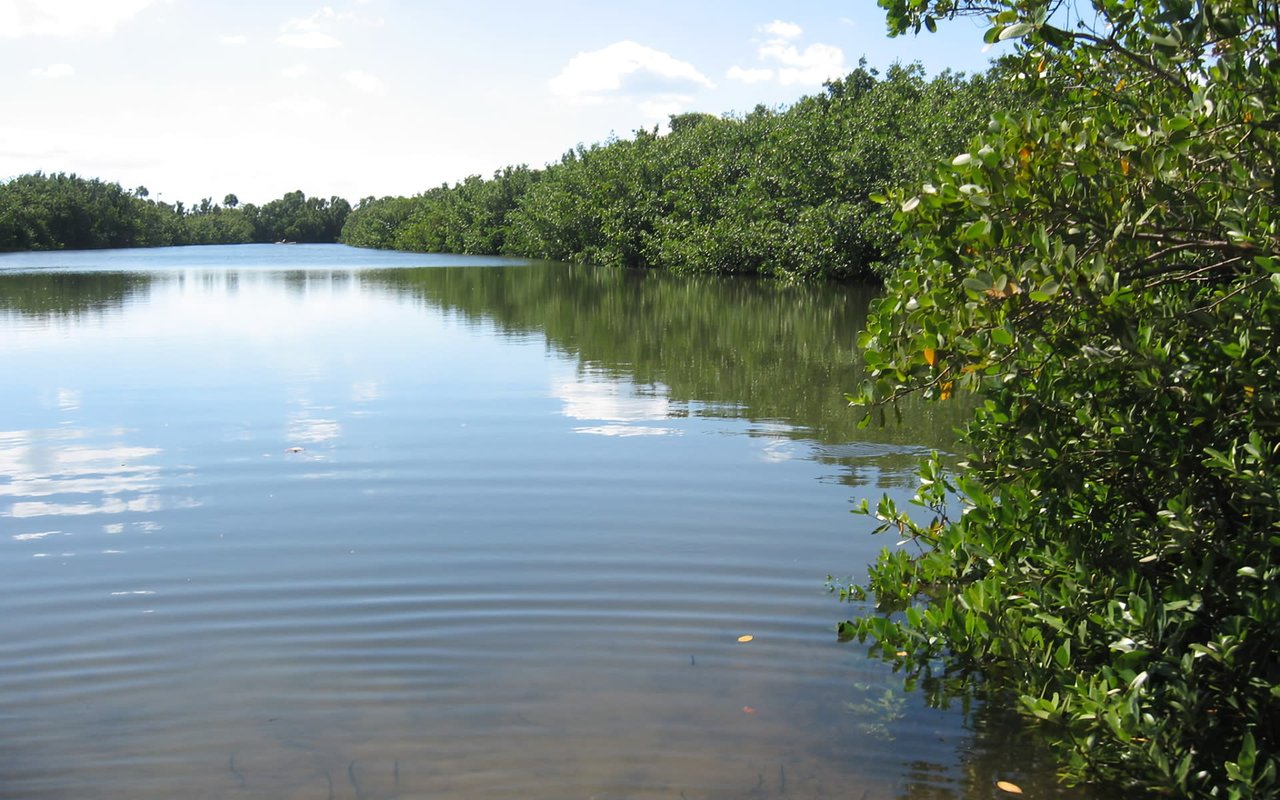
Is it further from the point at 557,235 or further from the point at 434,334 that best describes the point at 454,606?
the point at 557,235

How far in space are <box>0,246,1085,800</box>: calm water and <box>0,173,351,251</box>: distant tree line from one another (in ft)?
289

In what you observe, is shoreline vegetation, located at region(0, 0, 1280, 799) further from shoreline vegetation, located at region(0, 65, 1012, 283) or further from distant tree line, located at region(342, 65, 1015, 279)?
distant tree line, located at region(342, 65, 1015, 279)

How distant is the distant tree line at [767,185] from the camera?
34.5 metres

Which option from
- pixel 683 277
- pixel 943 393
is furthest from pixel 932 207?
pixel 683 277

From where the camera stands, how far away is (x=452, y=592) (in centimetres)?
676

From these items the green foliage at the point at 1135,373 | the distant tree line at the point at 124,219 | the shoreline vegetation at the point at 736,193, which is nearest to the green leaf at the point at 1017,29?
the green foliage at the point at 1135,373

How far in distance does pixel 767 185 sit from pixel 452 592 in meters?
37.0

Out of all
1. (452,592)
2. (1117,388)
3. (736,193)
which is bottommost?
(452,592)

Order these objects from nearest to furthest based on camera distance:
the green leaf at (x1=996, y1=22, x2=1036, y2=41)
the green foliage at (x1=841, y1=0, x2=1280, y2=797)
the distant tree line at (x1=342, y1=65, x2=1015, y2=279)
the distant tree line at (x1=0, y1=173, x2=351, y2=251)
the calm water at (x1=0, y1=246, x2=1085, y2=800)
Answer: the green foliage at (x1=841, y1=0, x2=1280, y2=797), the green leaf at (x1=996, y1=22, x2=1036, y2=41), the calm water at (x1=0, y1=246, x2=1085, y2=800), the distant tree line at (x1=342, y1=65, x2=1015, y2=279), the distant tree line at (x1=0, y1=173, x2=351, y2=251)

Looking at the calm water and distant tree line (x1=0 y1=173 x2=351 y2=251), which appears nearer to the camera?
the calm water

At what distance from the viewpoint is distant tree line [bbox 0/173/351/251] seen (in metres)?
93.2

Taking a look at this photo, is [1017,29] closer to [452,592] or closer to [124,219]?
[452,592]

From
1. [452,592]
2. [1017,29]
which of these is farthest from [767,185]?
[1017,29]

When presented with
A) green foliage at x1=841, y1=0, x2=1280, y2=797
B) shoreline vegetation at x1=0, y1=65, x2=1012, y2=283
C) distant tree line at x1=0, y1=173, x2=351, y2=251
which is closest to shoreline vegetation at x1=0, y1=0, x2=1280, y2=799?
green foliage at x1=841, y1=0, x2=1280, y2=797
